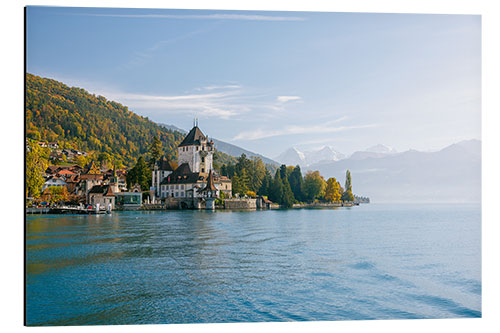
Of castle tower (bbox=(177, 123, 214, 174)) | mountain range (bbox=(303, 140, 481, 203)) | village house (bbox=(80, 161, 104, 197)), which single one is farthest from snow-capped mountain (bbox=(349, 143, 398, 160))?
castle tower (bbox=(177, 123, 214, 174))

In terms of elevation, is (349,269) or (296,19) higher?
(296,19)

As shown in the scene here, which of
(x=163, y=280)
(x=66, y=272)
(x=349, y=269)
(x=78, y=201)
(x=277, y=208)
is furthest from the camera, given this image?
(x=277, y=208)

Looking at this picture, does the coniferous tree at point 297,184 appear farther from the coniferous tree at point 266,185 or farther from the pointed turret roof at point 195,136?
the pointed turret roof at point 195,136

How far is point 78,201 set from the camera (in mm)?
21734

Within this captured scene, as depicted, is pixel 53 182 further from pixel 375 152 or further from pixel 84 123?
pixel 375 152

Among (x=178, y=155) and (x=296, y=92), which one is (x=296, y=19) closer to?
(x=296, y=92)

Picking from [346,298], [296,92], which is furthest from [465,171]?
[346,298]

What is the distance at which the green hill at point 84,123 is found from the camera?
8.32m

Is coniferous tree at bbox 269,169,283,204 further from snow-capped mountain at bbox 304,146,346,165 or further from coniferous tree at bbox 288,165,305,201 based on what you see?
snow-capped mountain at bbox 304,146,346,165

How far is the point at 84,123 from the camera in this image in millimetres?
13539

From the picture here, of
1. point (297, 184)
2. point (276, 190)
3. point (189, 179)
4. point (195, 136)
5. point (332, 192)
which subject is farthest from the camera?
point (276, 190)

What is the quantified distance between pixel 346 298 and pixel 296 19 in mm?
3458

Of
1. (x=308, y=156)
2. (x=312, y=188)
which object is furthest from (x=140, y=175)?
(x=308, y=156)

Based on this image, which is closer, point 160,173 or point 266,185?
point 160,173
